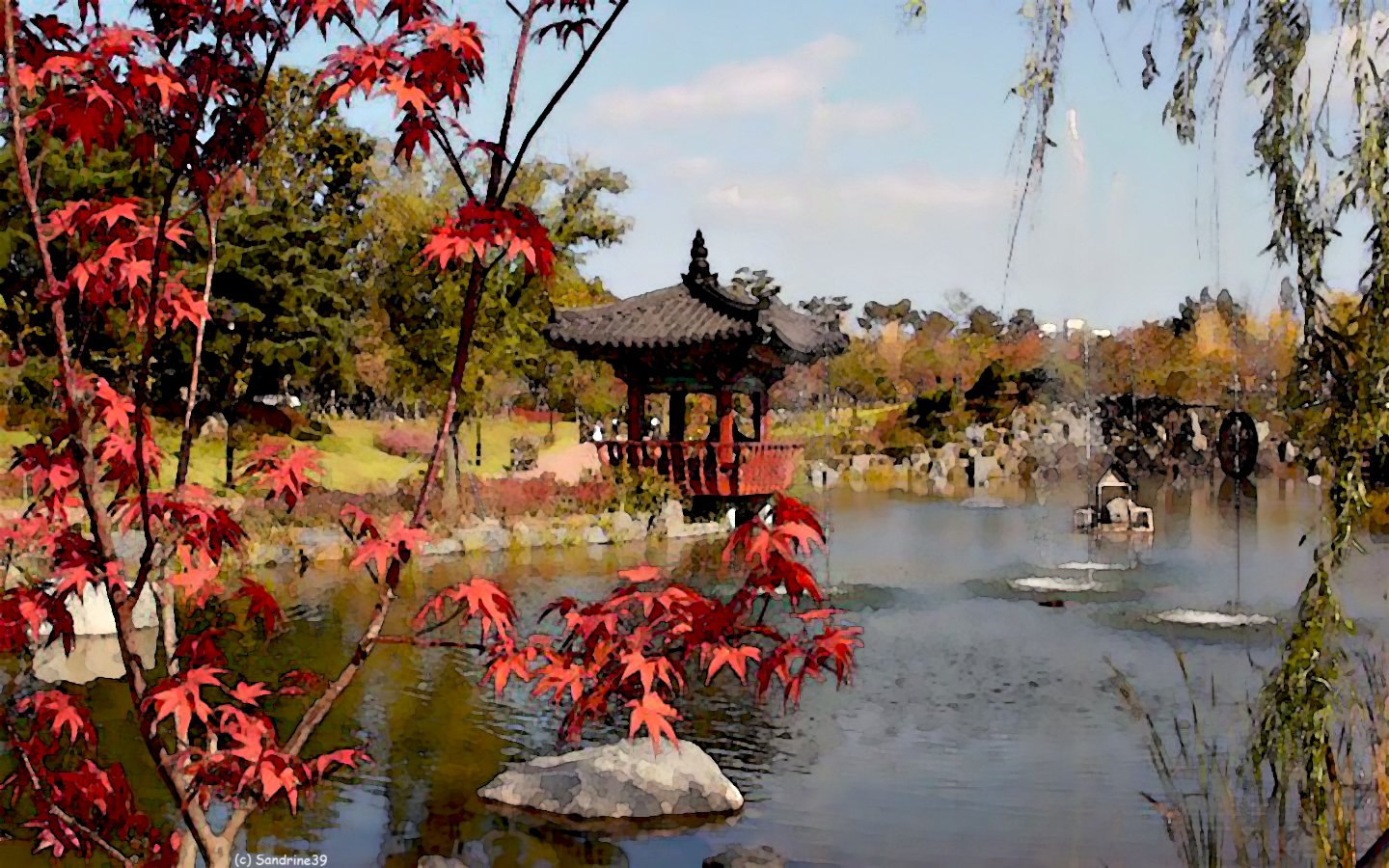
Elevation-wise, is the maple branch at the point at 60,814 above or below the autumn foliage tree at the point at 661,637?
below

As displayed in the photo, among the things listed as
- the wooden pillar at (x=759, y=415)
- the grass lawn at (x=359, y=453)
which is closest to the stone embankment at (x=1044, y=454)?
the grass lawn at (x=359, y=453)

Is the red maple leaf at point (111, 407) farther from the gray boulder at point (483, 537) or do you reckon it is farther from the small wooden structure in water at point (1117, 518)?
the small wooden structure in water at point (1117, 518)

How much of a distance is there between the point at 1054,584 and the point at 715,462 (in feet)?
18.6

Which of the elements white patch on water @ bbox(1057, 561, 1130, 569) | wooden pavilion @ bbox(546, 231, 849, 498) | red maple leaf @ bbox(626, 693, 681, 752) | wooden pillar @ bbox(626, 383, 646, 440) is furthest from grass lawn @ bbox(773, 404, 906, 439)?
red maple leaf @ bbox(626, 693, 681, 752)

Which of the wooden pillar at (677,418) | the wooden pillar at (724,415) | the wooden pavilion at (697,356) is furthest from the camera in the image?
the wooden pillar at (677,418)

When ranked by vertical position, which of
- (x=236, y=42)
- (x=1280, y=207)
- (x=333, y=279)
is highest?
(x=333, y=279)

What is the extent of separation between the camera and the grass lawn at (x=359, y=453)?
62.7 feet

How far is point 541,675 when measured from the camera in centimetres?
246

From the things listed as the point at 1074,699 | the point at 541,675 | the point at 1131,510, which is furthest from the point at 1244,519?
the point at 541,675

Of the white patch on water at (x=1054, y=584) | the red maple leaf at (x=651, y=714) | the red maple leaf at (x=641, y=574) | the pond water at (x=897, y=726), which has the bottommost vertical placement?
the pond water at (x=897, y=726)

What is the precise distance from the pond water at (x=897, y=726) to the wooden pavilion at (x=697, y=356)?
376 centimetres

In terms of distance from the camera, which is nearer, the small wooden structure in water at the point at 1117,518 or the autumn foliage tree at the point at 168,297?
the autumn foliage tree at the point at 168,297

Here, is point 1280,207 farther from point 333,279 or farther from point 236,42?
point 333,279

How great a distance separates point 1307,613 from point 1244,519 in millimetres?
15663
